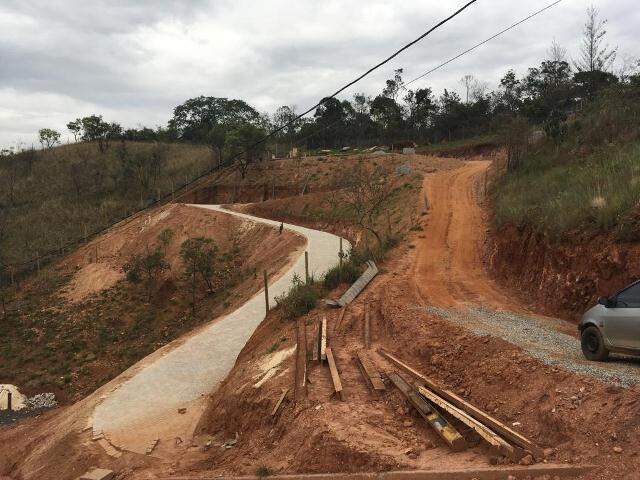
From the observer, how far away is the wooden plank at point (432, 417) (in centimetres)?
651

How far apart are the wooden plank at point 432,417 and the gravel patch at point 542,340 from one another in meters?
1.93

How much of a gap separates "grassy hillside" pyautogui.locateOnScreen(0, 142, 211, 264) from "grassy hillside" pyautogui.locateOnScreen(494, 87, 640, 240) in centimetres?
4117

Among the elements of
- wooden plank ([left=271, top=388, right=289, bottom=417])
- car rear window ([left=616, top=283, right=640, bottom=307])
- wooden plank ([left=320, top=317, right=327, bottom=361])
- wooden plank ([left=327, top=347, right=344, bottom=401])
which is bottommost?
wooden plank ([left=271, top=388, right=289, bottom=417])

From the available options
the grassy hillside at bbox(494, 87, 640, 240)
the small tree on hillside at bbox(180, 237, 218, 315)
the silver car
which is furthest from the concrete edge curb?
the small tree on hillside at bbox(180, 237, 218, 315)

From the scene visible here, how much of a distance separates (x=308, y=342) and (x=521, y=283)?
268 inches

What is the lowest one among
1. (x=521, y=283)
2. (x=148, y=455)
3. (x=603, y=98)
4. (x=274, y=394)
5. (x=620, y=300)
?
(x=148, y=455)

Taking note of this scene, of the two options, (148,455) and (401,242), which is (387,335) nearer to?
(148,455)

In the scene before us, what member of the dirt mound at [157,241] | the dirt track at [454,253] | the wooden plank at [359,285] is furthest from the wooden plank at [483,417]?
the dirt mound at [157,241]

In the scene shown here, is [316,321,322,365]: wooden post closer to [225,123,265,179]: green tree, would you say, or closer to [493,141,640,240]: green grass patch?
[493,141,640,240]: green grass patch

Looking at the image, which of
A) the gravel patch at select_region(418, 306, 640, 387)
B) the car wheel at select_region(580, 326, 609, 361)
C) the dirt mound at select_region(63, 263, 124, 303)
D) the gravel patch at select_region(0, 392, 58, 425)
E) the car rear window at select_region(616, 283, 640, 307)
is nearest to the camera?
the gravel patch at select_region(418, 306, 640, 387)

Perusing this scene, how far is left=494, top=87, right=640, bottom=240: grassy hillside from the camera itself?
1147 cm

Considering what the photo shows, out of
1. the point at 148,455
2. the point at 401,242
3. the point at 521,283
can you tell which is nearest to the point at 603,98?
the point at 401,242

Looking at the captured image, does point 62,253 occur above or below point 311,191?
below

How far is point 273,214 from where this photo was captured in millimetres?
41875
